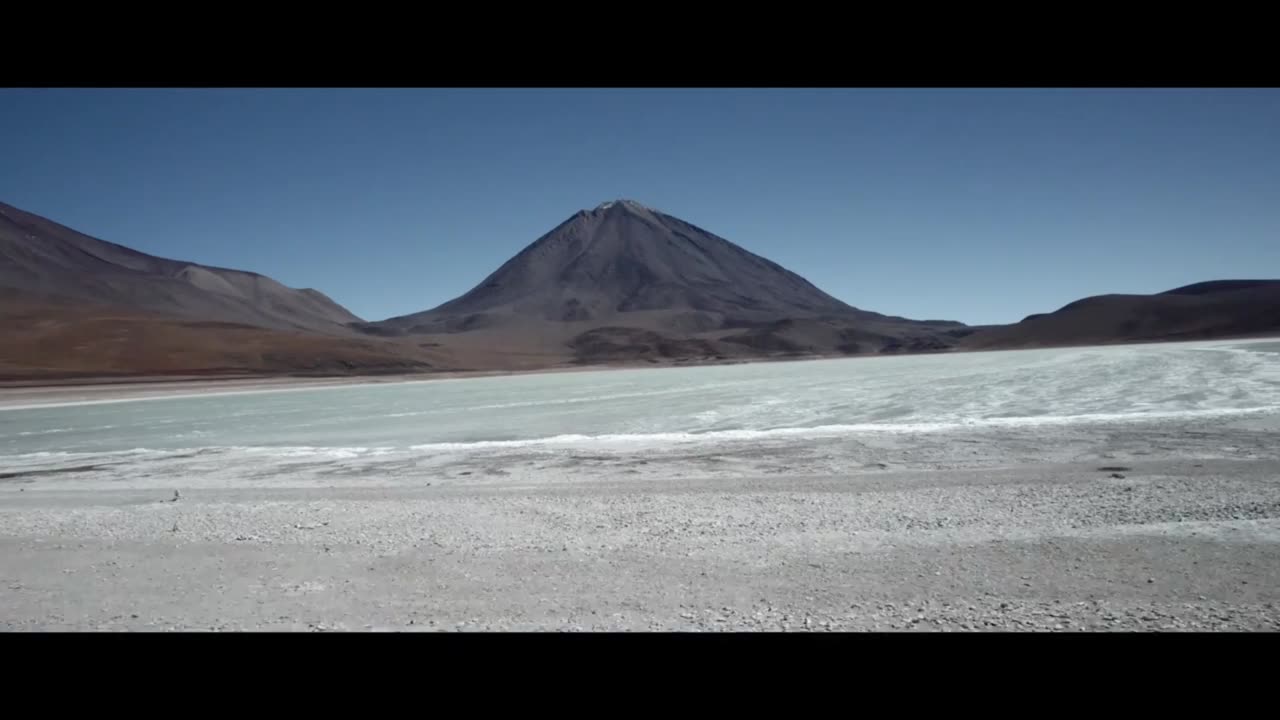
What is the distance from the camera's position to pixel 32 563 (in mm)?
6328

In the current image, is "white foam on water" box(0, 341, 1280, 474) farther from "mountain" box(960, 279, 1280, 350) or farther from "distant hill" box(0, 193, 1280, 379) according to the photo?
"mountain" box(960, 279, 1280, 350)

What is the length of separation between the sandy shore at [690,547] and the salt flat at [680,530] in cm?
3

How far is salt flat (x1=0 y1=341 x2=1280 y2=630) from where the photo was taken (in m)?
4.63

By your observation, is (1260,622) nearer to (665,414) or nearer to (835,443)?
(835,443)

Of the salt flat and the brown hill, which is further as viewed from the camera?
the brown hill

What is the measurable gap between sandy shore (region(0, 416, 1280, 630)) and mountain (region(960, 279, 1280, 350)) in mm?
119347

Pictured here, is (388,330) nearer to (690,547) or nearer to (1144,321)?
(1144,321)

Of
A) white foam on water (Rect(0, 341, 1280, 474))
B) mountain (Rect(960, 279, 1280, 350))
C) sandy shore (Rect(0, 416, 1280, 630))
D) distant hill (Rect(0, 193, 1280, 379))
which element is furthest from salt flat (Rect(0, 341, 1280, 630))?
mountain (Rect(960, 279, 1280, 350))

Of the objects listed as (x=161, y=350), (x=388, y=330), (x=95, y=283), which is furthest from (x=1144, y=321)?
(x=95, y=283)

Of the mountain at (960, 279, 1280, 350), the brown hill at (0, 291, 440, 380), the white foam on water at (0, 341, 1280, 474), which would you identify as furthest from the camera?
the mountain at (960, 279, 1280, 350)

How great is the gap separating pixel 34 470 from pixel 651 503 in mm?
12269

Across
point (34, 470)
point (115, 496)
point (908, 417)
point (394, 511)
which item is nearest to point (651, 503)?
point (394, 511)
